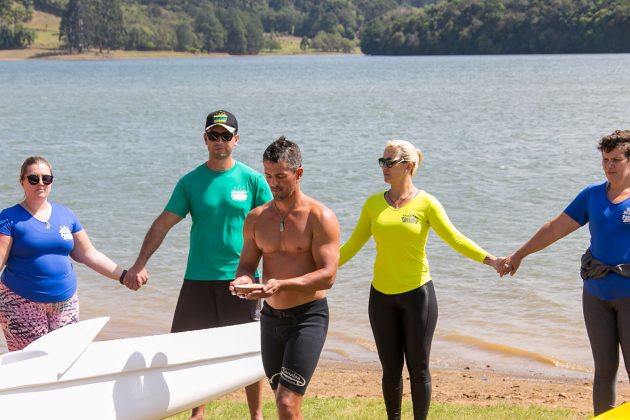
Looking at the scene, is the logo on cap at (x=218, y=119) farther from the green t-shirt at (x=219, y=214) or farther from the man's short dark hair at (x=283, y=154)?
the man's short dark hair at (x=283, y=154)

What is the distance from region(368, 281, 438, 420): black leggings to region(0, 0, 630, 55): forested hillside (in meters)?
117

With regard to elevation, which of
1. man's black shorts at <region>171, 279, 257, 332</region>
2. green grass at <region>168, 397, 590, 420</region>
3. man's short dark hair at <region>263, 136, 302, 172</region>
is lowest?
green grass at <region>168, 397, 590, 420</region>

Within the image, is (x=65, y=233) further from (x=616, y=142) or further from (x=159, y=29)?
(x=159, y=29)

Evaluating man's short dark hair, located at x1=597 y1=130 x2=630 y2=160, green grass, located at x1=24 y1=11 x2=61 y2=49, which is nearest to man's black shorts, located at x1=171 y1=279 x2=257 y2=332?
man's short dark hair, located at x1=597 y1=130 x2=630 y2=160

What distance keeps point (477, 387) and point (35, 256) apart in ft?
14.0

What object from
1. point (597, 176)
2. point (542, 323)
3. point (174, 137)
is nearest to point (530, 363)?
point (542, 323)

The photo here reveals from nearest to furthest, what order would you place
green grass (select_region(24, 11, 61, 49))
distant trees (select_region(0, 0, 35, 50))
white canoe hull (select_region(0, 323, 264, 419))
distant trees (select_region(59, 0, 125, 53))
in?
white canoe hull (select_region(0, 323, 264, 419)) → distant trees (select_region(59, 0, 125, 53)) → distant trees (select_region(0, 0, 35, 50)) → green grass (select_region(24, 11, 61, 49))

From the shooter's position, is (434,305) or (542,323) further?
(542,323)

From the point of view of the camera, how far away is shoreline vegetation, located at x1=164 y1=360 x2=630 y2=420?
725 cm

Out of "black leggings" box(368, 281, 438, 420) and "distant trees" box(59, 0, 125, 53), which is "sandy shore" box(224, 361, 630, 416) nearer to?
"black leggings" box(368, 281, 438, 420)

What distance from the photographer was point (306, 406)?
7.48 metres

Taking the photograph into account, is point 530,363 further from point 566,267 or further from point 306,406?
point 566,267

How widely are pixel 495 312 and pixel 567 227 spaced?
6.27 metres

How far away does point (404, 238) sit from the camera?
5.95 m
